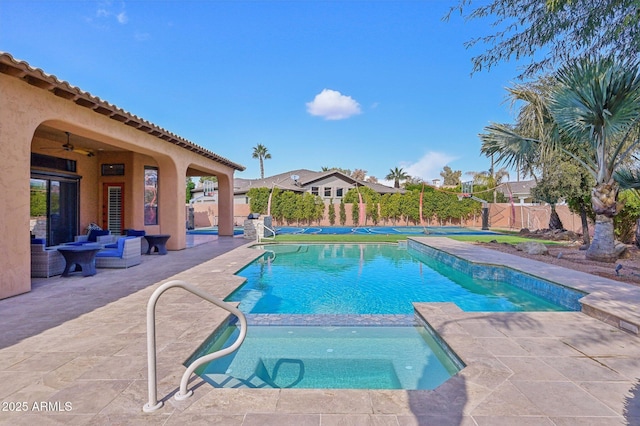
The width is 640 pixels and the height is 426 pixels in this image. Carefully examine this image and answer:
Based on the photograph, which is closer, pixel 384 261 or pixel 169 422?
pixel 169 422

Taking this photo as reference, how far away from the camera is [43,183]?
10.2 m

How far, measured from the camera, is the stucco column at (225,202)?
18.4 m

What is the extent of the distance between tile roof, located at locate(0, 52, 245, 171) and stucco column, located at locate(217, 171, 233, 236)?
6.86 meters

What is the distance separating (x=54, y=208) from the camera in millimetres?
10641

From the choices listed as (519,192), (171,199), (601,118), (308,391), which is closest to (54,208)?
(171,199)

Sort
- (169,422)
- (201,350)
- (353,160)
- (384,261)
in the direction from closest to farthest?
(169,422) < (201,350) < (384,261) < (353,160)

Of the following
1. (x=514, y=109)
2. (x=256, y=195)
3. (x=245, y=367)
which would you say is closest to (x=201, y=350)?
(x=245, y=367)

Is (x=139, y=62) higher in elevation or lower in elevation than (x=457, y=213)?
higher

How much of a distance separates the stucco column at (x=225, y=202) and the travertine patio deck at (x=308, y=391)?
13.0 meters

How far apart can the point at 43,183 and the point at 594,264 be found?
55.7 feet

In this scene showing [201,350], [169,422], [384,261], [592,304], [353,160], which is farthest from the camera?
[353,160]

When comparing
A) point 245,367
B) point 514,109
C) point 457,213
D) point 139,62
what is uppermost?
point 139,62

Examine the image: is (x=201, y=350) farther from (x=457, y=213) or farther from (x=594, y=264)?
(x=457, y=213)

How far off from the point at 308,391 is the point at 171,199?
11.3m
